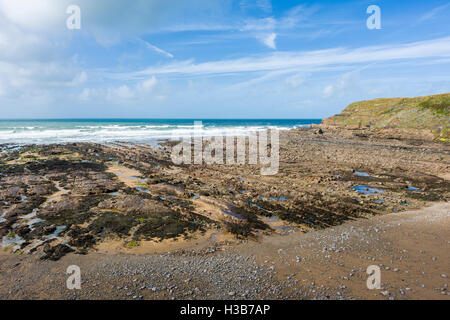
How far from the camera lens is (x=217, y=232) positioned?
443 inches

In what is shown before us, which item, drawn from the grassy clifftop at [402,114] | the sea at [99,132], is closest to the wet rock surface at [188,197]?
the grassy clifftop at [402,114]

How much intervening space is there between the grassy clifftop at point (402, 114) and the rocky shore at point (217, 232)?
30878mm

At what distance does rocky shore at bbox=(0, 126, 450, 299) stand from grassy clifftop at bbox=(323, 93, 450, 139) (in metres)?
30.9

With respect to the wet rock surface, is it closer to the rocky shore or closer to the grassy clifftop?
the rocky shore

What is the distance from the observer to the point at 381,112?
5731 cm

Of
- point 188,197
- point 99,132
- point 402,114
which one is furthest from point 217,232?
point 99,132

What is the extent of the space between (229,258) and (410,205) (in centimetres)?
1267

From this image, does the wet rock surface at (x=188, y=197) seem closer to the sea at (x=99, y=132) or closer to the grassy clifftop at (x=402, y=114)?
the grassy clifftop at (x=402, y=114)

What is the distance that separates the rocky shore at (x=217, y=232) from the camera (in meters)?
7.45

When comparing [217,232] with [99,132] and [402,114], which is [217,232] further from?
[99,132]

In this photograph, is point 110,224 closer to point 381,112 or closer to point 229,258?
point 229,258

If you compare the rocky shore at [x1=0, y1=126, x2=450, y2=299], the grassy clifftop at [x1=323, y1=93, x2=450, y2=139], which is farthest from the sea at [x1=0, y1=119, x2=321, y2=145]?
the rocky shore at [x1=0, y1=126, x2=450, y2=299]

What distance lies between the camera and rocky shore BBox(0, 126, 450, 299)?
7.45 m
